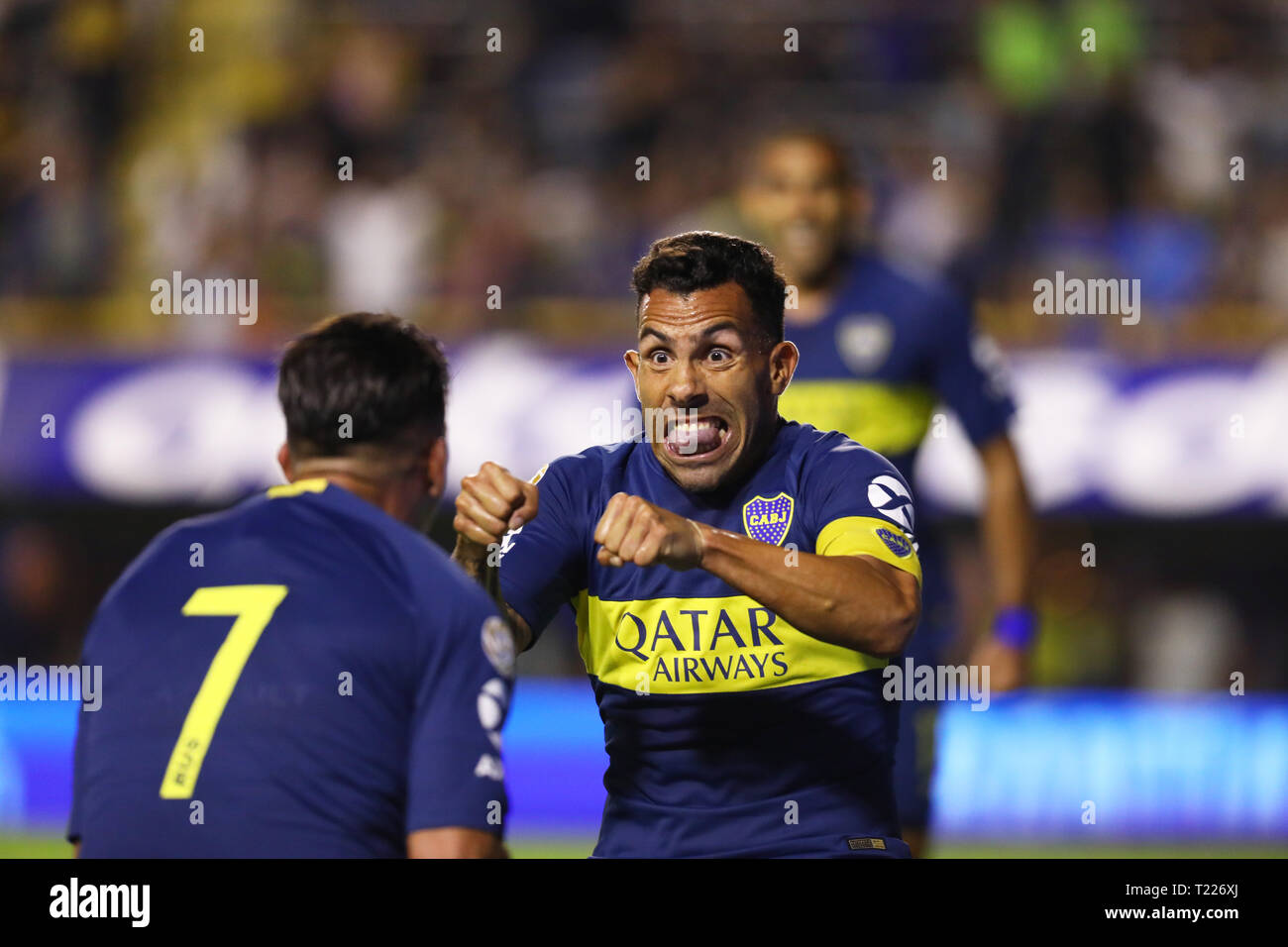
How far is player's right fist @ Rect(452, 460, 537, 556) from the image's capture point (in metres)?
3.87

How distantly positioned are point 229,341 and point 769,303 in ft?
24.8

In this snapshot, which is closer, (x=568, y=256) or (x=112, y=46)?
(x=568, y=256)

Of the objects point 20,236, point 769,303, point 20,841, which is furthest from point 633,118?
point 769,303

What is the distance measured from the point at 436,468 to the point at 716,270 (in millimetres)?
1043

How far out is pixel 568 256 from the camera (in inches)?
487

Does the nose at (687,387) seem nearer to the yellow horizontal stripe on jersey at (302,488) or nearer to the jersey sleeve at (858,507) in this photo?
the jersey sleeve at (858,507)

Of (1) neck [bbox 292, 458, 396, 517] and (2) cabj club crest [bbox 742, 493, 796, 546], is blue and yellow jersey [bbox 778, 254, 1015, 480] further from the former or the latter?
(1) neck [bbox 292, 458, 396, 517]

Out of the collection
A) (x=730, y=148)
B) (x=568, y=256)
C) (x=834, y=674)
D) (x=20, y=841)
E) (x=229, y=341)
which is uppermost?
(x=730, y=148)

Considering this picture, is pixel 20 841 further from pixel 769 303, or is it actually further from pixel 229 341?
pixel 769 303

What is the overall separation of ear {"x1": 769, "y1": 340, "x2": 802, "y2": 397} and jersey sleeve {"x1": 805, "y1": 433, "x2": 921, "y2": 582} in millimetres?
185

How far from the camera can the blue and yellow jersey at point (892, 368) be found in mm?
6043

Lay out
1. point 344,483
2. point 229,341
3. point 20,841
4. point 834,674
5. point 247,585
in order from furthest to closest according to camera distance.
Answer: point 229,341 → point 20,841 → point 834,674 → point 344,483 → point 247,585

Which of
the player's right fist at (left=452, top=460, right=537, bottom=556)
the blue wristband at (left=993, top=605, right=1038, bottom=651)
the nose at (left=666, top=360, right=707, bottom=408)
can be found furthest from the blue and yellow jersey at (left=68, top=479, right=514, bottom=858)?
the blue wristband at (left=993, top=605, right=1038, bottom=651)

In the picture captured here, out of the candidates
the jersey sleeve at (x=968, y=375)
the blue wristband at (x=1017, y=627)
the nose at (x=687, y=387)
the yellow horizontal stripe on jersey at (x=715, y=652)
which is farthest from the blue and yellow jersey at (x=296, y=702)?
the blue wristband at (x=1017, y=627)
